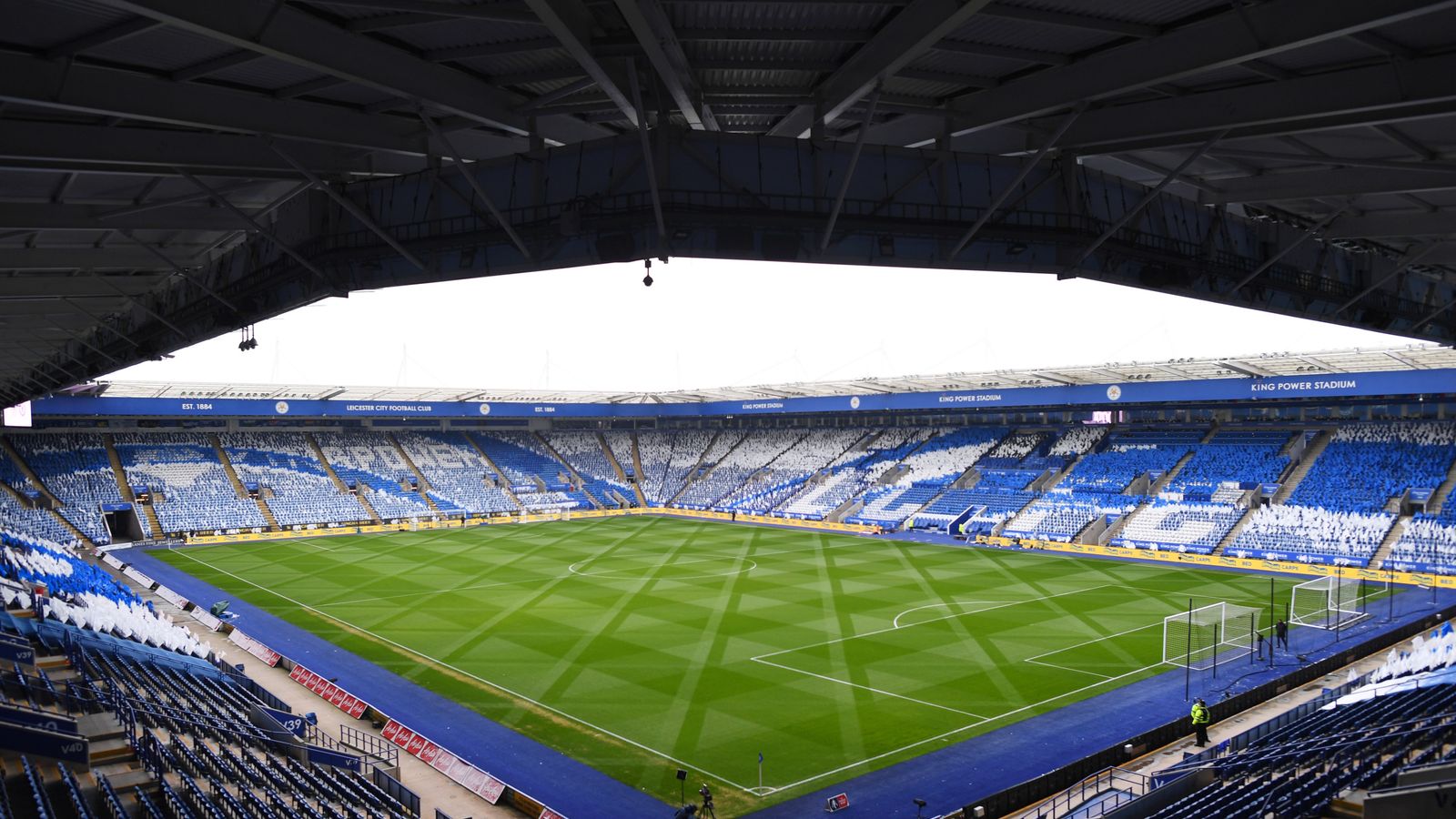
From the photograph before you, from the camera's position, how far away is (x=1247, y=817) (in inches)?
496

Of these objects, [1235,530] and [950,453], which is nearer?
[1235,530]

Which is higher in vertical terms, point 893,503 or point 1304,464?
point 1304,464

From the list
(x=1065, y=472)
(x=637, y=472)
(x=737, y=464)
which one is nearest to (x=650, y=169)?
(x=1065, y=472)

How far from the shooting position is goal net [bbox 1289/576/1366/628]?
30861mm

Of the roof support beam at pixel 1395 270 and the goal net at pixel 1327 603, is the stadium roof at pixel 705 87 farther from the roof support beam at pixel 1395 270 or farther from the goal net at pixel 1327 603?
the goal net at pixel 1327 603

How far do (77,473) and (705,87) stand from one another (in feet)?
209

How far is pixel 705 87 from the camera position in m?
10.6

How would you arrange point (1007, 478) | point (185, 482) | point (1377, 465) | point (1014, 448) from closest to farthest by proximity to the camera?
point (1377, 465)
point (1007, 478)
point (185, 482)
point (1014, 448)

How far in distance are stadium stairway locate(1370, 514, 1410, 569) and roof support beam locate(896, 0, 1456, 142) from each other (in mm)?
39549

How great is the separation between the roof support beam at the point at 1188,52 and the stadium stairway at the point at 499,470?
6663 cm

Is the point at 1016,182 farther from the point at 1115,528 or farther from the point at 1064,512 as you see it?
the point at 1064,512

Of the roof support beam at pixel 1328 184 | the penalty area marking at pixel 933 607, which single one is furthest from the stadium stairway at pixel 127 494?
the roof support beam at pixel 1328 184

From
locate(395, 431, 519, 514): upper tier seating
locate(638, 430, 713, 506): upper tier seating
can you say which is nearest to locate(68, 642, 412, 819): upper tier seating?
locate(395, 431, 519, 514): upper tier seating

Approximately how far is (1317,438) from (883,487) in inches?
1045
